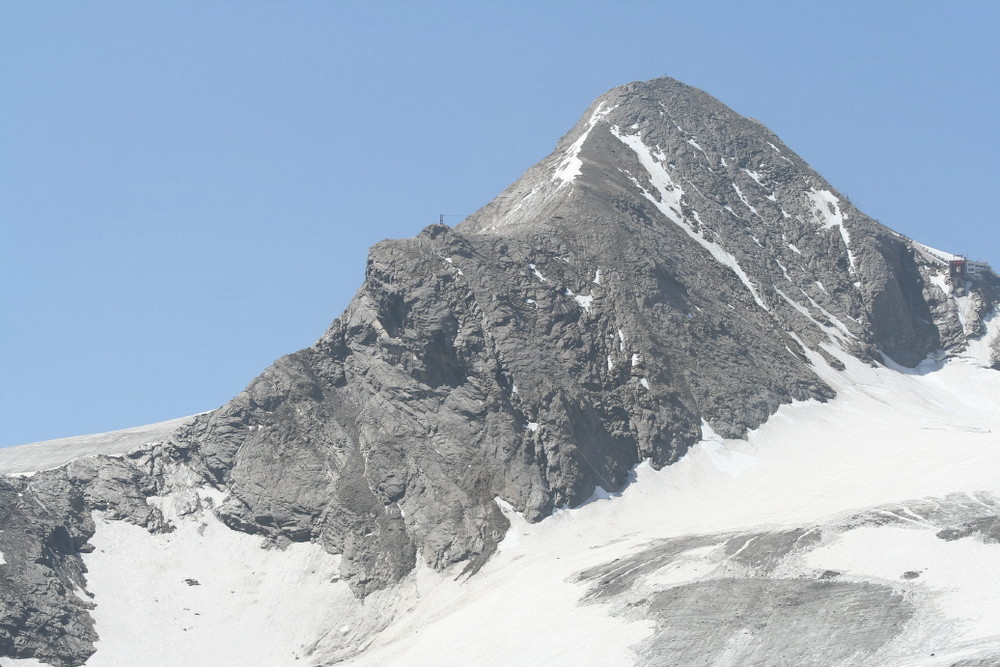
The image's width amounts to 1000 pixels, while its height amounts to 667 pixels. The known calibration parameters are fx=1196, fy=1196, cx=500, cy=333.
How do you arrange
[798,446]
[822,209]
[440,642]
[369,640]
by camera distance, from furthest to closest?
[822,209] → [798,446] → [369,640] → [440,642]

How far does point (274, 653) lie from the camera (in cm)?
8794

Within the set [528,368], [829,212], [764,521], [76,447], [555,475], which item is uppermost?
[76,447]

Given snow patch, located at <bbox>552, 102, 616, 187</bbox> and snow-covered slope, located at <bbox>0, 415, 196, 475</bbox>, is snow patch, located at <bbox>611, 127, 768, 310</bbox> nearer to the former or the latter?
snow patch, located at <bbox>552, 102, 616, 187</bbox>

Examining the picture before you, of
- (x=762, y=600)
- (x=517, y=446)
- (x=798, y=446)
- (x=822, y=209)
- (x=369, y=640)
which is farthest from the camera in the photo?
(x=822, y=209)

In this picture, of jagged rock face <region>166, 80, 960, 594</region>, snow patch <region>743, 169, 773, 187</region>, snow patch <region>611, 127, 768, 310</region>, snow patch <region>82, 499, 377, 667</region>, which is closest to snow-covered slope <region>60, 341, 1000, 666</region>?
snow patch <region>82, 499, 377, 667</region>

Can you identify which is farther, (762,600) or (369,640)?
(369,640)

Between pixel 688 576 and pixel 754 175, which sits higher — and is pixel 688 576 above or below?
below

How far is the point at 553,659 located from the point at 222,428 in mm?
45819

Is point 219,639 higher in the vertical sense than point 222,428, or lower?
lower

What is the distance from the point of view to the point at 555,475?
3925 inches

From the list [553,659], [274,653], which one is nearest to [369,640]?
[274,653]

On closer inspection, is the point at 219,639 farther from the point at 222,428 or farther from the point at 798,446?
the point at 798,446

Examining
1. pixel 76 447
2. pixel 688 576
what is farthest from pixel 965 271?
pixel 76 447

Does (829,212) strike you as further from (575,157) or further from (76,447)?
(76,447)
